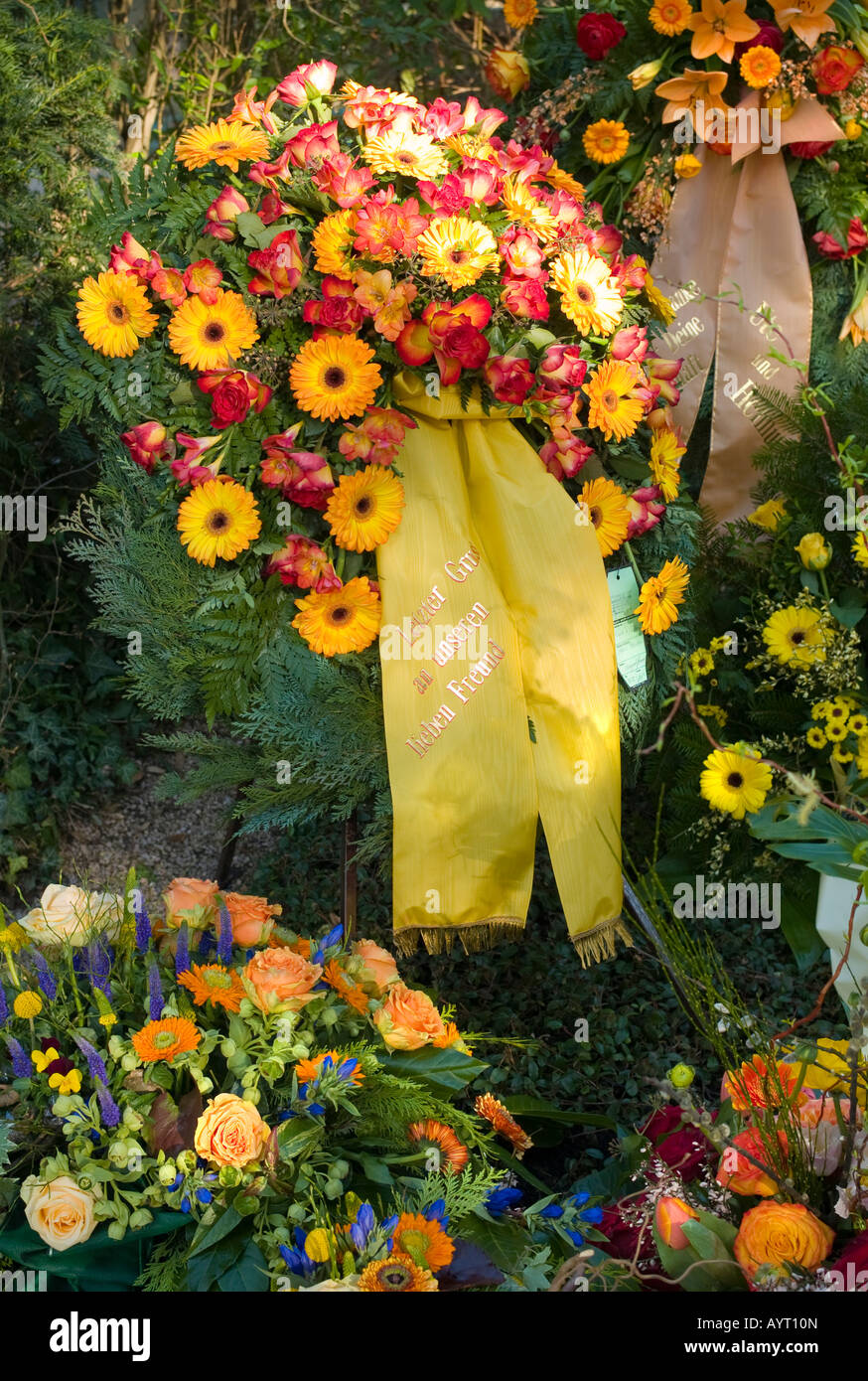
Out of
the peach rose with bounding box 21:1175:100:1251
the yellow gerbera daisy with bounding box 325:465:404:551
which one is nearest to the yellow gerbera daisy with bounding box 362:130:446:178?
the yellow gerbera daisy with bounding box 325:465:404:551

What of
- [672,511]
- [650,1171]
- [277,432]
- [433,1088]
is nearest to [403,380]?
[277,432]

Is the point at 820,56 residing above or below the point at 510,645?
above

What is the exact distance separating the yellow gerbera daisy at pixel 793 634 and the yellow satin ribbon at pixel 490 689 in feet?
1.55

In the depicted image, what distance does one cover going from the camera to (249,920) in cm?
180

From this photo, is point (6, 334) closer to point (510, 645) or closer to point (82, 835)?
point (82, 835)

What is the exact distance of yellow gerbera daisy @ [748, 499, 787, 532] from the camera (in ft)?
9.04

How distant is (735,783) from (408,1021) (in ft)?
3.26

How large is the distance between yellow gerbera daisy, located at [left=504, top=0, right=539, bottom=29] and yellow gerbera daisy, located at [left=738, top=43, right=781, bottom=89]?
0.64 m

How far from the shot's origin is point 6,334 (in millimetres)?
2949

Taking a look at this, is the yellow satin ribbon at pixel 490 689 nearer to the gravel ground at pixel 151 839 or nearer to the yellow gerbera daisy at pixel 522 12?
the gravel ground at pixel 151 839

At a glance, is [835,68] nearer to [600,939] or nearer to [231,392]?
[231,392]

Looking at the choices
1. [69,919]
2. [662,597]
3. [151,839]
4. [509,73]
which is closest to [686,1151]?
[69,919]

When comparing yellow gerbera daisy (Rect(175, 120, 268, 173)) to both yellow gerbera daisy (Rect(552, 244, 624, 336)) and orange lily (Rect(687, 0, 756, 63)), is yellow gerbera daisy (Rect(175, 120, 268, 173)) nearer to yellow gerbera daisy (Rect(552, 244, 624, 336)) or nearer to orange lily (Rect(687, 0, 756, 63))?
yellow gerbera daisy (Rect(552, 244, 624, 336))
